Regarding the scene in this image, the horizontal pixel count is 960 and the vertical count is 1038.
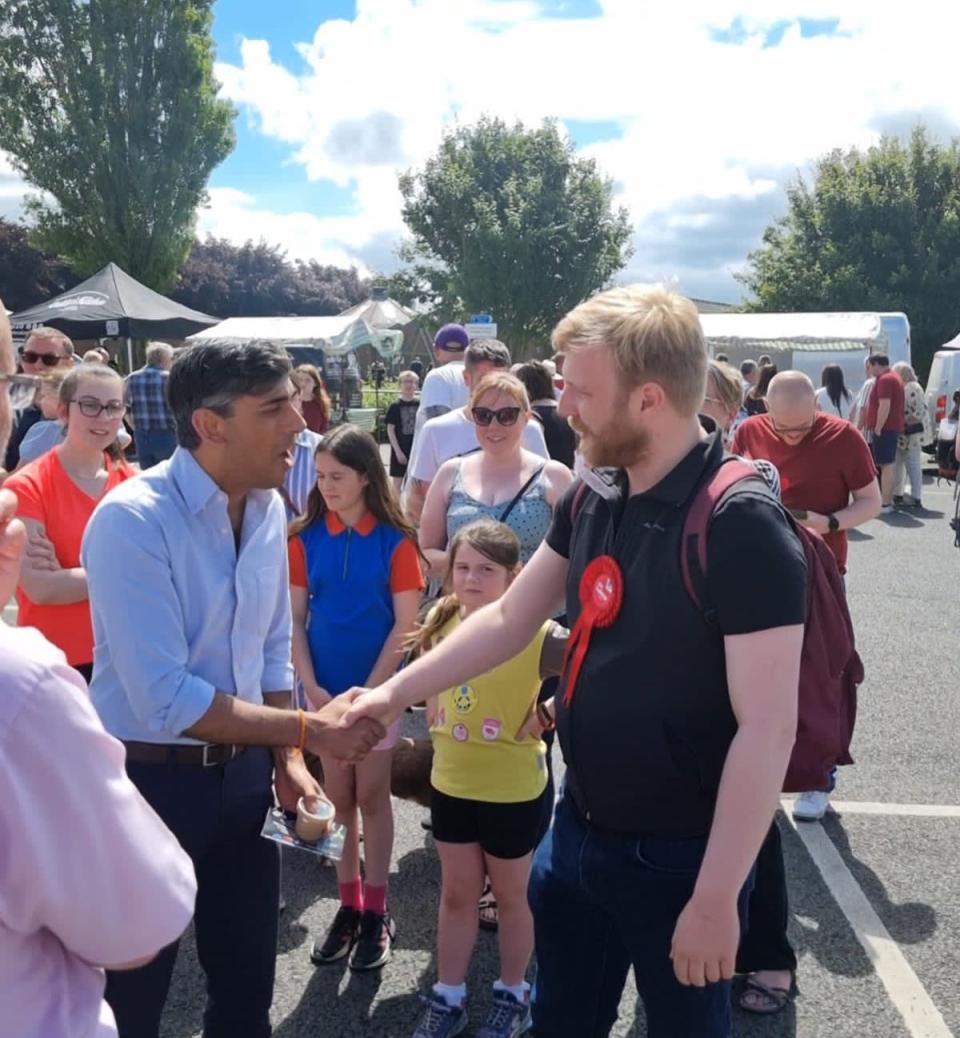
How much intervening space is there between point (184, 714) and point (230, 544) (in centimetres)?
40

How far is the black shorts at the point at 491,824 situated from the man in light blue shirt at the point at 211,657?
71 centimetres

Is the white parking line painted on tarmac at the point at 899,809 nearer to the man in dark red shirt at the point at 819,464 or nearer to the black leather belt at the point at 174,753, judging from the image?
the man in dark red shirt at the point at 819,464

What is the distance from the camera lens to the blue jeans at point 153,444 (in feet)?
29.1

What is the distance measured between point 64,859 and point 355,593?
2.40 metres

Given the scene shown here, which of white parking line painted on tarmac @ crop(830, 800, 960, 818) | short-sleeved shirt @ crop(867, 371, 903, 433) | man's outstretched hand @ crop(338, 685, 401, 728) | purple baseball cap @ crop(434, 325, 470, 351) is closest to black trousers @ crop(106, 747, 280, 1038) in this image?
man's outstretched hand @ crop(338, 685, 401, 728)

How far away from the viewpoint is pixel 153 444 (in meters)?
8.91

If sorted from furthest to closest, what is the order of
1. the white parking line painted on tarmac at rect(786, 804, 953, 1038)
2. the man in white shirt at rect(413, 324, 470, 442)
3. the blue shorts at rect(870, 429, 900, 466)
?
the blue shorts at rect(870, 429, 900, 466)
the man in white shirt at rect(413, 324, 470, 442)
the white parking line painted on tarmac at rect(786, 804, 953, 1038)

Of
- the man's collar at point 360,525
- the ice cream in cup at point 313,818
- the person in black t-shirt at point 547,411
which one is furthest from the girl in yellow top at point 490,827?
the person in black t-shirt at point 547,411

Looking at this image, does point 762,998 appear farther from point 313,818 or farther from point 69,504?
point 69,504

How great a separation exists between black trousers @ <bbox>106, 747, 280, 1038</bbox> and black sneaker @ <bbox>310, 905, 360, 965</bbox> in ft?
3.10

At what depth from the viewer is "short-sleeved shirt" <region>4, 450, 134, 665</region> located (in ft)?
10.6

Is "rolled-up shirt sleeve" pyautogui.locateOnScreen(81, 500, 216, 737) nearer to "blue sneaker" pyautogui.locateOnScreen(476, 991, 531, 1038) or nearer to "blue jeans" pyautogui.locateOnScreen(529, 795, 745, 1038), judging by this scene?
"blue jeans" pyautogui.locateOnScreen(529, 795, 745, 1038)

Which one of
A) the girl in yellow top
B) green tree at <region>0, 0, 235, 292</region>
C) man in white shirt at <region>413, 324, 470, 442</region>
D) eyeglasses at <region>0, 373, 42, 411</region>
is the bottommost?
the girl in yellow top

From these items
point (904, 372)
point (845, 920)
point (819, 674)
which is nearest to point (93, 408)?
point (819, 674)
